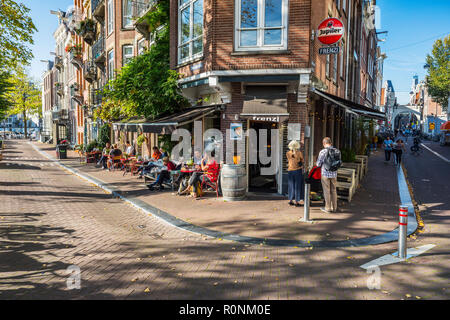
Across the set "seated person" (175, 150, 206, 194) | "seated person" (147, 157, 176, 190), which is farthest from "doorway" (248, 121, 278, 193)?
"seated person" (147, 157, 176, 190)

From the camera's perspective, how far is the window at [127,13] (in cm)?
1984

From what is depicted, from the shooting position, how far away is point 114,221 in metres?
7.62

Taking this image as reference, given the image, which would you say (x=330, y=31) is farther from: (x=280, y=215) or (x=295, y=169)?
(x=280, y=215)

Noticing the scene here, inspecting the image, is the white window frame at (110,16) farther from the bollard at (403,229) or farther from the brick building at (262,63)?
the bollard at (403,229)

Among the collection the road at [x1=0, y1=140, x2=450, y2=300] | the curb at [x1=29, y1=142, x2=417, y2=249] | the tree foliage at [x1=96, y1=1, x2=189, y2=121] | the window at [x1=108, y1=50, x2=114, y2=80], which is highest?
the window at [x1=108, y1=50, x2=114, y2=80]

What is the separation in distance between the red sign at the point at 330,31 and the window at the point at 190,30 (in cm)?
391

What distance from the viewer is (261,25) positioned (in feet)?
31.8

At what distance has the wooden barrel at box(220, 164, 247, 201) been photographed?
30.8ft

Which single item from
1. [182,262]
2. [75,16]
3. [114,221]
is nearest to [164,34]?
[114,221]

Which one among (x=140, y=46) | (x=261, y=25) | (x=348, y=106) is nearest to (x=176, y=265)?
(x=261, y=25)

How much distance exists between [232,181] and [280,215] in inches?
78.7

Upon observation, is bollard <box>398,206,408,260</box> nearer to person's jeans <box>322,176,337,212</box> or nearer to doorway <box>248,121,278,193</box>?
person's jeans <box>322,176,337,212</box>

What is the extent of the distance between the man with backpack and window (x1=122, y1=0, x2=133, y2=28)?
54.2 ft
